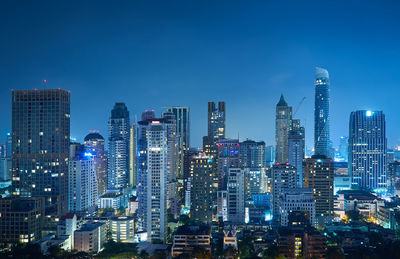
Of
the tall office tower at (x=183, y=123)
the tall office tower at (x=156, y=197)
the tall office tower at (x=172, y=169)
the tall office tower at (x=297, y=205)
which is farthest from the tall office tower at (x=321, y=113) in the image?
the tall office tower at (x=156, y=197)

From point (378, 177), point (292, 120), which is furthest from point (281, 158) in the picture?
point (378, 177)

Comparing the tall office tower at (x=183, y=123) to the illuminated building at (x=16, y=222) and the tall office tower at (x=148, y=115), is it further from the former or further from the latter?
the illuminated building at (x=16, y=222)

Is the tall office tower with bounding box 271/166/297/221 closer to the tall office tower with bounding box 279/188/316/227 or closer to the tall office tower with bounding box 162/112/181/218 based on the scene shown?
the tall office tower with bounding box 279/188/316/227

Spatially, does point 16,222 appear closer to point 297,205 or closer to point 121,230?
point 121,230

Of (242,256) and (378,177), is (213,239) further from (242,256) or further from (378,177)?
(378,177)

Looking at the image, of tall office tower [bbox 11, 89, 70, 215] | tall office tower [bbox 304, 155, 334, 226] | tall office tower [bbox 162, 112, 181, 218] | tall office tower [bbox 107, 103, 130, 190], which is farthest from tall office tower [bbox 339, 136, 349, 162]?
tall office tower [bbox 11, 89, 70, 215]

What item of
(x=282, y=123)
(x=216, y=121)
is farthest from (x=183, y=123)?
(x=282, y=123)
